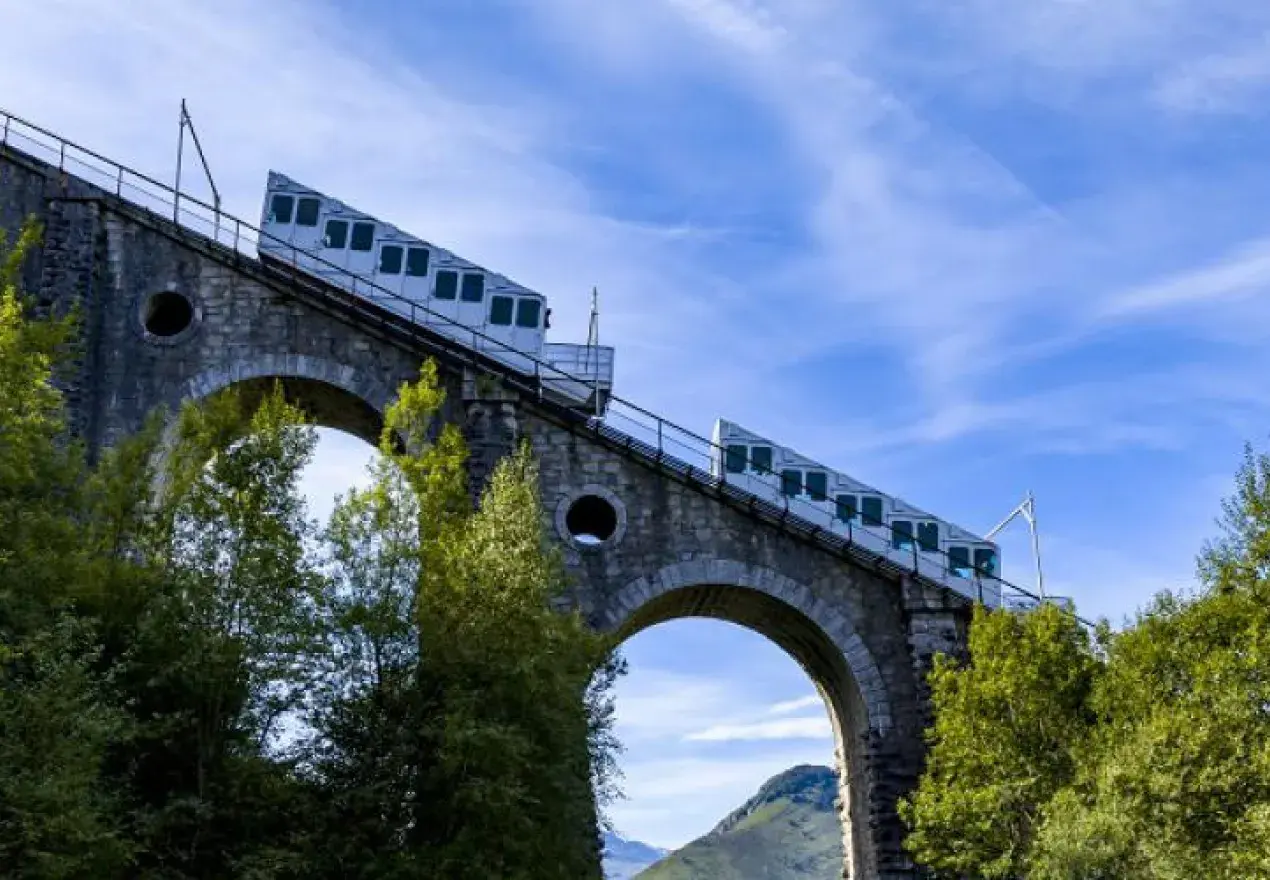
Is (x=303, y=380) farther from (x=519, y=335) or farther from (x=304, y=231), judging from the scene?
(x=519, y=335)

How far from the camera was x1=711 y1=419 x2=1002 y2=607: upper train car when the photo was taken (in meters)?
38.3

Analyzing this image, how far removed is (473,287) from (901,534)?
1464 cm

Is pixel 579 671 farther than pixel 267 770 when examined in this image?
Yes

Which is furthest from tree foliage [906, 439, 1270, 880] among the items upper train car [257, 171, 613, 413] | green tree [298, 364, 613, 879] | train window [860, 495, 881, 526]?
upper train car [257, 171, 613, 413]

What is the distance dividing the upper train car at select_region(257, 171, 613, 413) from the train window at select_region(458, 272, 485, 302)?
0.10ft

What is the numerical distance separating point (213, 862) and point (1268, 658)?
22.0 metres

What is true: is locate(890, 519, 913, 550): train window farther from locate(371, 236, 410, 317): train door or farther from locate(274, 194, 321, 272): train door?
locate(274, 194, 321, 272): train door

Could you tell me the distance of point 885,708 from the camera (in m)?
35.8

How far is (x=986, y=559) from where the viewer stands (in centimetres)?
4009

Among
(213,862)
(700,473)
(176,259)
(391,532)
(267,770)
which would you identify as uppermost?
(176,259)

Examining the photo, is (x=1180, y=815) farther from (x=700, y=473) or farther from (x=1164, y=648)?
(x=700, y=473)

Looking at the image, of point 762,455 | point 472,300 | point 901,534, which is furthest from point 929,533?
point 472,300

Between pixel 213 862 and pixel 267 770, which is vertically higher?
pixel 267 770

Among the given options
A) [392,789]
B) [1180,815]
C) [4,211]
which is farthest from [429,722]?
[4,211]
